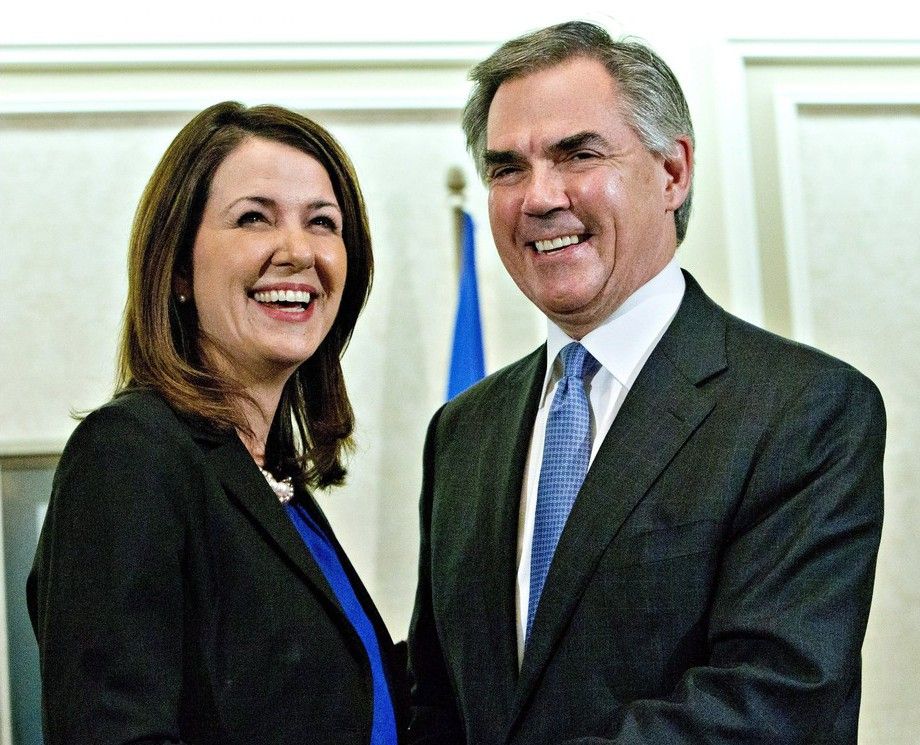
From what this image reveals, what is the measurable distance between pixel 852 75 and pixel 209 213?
2869 mm

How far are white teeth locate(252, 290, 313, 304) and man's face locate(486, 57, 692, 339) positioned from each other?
1.28ft

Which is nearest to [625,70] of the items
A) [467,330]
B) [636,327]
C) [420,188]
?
[636,327]

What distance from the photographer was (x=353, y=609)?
205 cm

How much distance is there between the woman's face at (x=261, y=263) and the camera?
79.6 inches

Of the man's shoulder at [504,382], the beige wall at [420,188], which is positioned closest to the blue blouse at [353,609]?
the man's shoulder at [504,382]

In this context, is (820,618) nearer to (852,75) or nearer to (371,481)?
(371,481)

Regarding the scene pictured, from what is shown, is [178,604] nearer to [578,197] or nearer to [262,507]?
[262,507]

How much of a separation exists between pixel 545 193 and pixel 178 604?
3.01ft

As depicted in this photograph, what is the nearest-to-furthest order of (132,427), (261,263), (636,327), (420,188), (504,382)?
(132,427) → (261,263) → (636,327) → (504,382) → (420,188)

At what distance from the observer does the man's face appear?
2148 millimetres

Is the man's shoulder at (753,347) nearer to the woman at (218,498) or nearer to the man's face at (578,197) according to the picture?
the man's face at (578,197)

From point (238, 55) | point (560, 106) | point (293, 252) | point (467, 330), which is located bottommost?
point (467, 330)

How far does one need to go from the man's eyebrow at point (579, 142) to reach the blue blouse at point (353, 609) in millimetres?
756

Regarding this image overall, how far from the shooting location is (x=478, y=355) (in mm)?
3826
